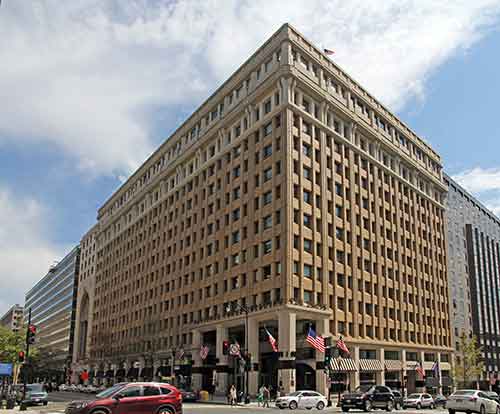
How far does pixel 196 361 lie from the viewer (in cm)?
7025

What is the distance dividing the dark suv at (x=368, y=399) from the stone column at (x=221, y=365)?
25.7 m

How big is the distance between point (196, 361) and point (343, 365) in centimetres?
→ 1998

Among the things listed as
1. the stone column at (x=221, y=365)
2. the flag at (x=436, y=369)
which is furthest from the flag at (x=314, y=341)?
the flag at (x=436, y=369)

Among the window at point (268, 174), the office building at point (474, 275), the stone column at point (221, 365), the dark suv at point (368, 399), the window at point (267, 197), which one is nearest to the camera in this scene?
the dark suv at point (368, 399)

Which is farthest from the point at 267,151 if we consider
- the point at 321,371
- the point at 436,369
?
the point at 436,369

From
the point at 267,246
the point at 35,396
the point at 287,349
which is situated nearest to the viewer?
the point at 35,396

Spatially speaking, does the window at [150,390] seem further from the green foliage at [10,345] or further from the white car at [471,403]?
the green foliage at [10,345]

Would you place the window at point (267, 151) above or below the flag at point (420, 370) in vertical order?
above

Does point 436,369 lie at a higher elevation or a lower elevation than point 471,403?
higher

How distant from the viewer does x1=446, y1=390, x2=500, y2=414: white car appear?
3341cm

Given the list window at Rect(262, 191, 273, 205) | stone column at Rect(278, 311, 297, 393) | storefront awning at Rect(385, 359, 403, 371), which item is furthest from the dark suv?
storefront awning at Rect(385, 359, 403, 371)

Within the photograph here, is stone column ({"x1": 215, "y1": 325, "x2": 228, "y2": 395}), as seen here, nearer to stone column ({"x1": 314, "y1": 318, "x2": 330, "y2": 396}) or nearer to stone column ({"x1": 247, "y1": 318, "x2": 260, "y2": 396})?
stone column ({"x1": 247, "y1": 318, "x2": 260, "y2": 396})

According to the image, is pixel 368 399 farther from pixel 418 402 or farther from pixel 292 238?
pixel 292 238

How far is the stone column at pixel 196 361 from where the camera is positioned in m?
68.4
